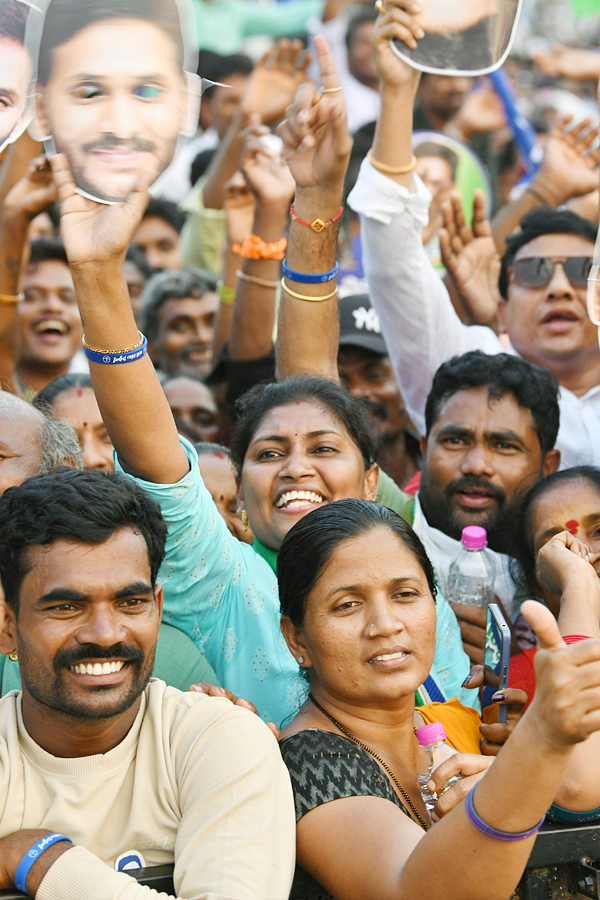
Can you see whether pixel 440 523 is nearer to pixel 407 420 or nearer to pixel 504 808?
pixel 407 420

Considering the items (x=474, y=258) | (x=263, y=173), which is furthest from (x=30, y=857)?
(x=474, y=258)

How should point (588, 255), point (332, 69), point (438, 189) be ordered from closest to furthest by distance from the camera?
point (332, 69), point (588, 255), point (438, 189)

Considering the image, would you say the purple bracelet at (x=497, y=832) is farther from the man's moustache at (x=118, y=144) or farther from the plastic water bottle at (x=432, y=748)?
the man's moustache at (x=118, y=144)

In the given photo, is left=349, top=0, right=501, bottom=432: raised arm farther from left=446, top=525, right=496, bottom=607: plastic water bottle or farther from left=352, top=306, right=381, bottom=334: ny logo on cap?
left=446, top=525, right=496, bottom=607: plastic water bottle

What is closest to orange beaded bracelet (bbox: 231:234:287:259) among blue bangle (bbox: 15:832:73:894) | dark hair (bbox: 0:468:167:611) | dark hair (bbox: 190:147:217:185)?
dark hair (bbox: 0:468:167:611)

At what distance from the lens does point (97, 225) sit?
240cm

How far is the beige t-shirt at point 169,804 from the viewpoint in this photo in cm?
187

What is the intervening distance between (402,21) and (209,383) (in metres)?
1.67

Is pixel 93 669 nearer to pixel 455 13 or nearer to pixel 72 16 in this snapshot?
pixel 72 16

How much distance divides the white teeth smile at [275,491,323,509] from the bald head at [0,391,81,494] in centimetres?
53

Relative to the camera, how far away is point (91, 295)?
2355 mm

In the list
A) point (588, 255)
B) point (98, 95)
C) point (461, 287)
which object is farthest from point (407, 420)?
point (98, 95)

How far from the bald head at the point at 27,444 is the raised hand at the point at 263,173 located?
1.62 metres

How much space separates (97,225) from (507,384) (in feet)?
5.62
